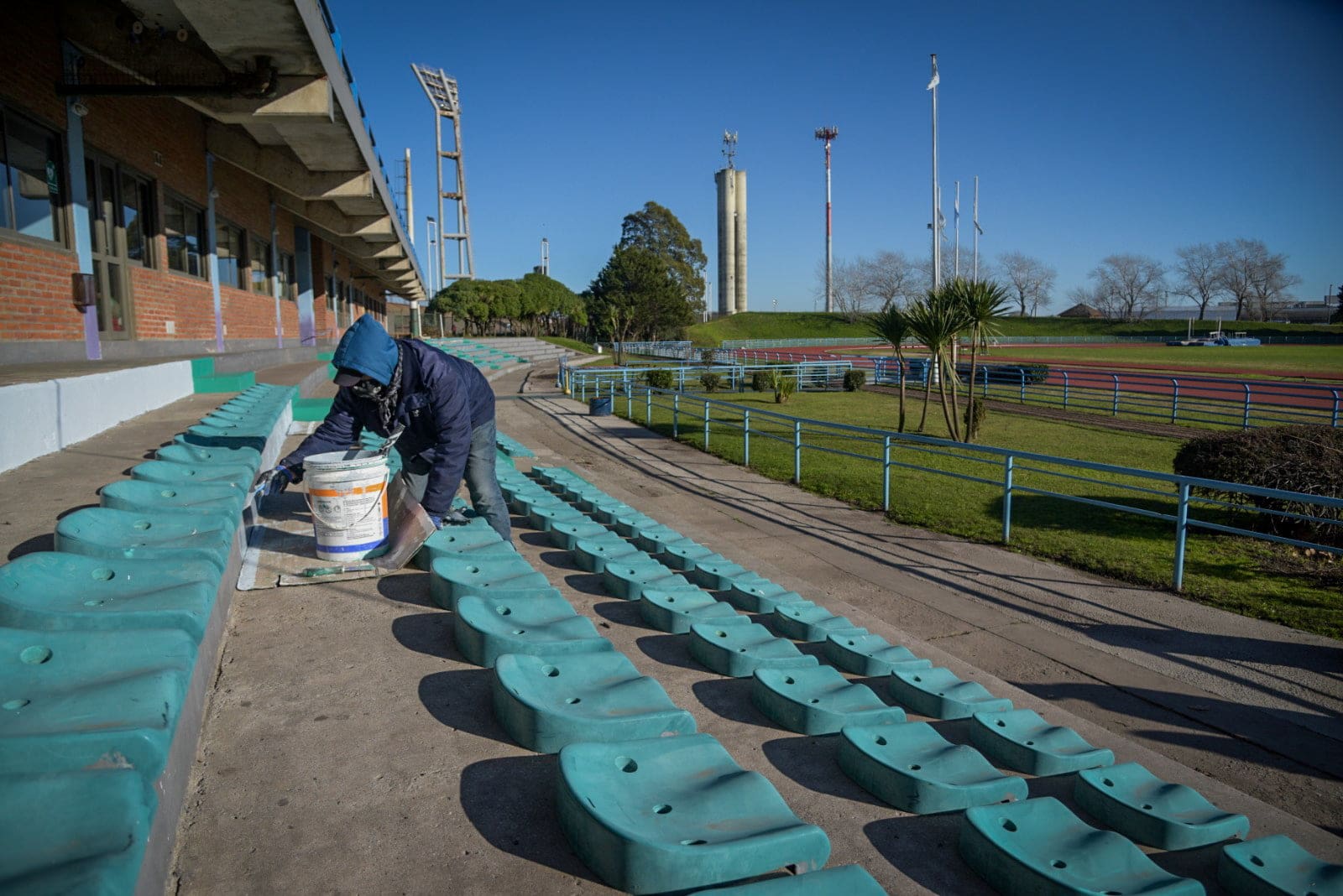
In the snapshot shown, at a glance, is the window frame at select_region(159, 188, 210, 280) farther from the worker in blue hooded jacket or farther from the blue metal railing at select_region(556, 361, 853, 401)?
the blue metal railing at select_region(556, 361, 853, 401)

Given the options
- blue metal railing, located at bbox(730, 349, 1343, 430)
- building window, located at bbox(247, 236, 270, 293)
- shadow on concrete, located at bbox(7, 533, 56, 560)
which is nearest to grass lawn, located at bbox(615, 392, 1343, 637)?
blue metal railing, located at bbox(730, 349, 1343, 430)

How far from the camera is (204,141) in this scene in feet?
49.1

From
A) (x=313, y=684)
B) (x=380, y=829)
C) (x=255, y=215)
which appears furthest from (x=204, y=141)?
(x=380, y=829)

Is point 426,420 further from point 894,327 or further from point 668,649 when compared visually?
point 894,327

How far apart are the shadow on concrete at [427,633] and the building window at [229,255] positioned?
14.4 metres

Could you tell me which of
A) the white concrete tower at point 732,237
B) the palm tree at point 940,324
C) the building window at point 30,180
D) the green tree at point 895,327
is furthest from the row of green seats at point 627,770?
the white concrete tower at point 732,237

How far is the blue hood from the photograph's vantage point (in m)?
4.37

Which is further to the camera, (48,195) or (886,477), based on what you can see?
(886,477)

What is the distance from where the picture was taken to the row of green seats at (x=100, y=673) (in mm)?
1631

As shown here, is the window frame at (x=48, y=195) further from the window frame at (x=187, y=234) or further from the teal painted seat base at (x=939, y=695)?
the teal painted seat base at (x=939, y=695)

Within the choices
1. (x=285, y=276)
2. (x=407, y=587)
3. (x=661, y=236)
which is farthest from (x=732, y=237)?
(x=407, y=587)

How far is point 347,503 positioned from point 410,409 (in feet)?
2.08

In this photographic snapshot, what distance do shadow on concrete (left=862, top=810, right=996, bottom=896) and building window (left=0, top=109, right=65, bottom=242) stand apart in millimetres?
10456

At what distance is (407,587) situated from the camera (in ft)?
14.0
